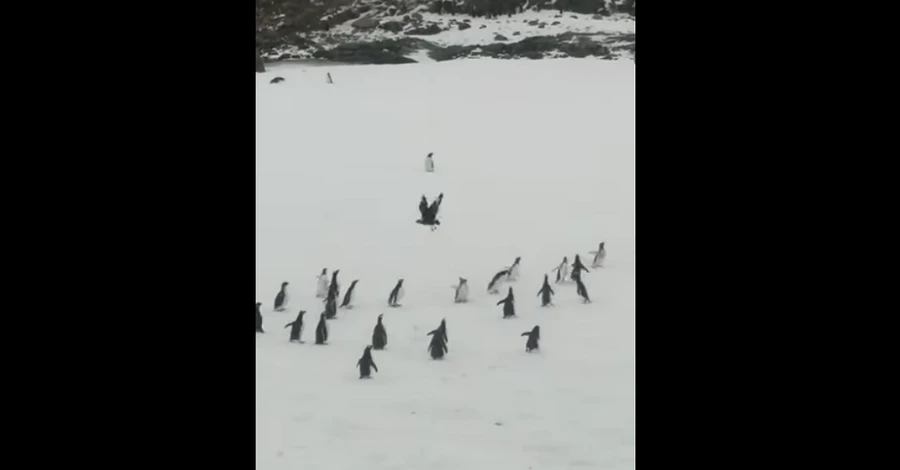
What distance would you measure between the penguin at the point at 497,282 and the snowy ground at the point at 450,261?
6cm

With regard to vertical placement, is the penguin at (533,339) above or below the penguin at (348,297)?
below

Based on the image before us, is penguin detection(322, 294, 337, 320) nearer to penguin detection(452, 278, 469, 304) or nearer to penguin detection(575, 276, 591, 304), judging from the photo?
penguin detection(452, 278, 469, 304)

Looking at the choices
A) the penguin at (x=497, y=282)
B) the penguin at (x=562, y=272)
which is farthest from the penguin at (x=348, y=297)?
the penguin at (x=562, y=272)

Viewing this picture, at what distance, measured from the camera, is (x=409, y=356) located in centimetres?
455

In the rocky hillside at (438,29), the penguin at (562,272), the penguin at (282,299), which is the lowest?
the penguin at (282,299)

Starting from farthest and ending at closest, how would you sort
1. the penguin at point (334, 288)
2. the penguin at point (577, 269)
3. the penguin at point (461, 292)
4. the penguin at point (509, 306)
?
the penguin at point (577, 269) → the penguin at point (461, 292) → the penguin at point (334, 288) → the penguin at point (509, 306)

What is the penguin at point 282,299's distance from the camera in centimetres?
513

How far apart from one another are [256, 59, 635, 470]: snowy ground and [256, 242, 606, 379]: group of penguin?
5 cm

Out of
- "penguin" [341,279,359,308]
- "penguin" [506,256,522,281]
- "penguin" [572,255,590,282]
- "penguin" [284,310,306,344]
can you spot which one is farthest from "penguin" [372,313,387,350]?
"penguin" [572,255,590,282]

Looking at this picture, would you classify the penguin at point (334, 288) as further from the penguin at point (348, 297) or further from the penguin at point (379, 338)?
the penguin at point (379, 338)

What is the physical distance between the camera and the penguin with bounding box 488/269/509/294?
17.9ft

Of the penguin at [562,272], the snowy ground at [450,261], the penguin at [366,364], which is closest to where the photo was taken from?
the snowy ground at [450,261]

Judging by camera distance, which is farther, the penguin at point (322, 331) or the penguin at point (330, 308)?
the penguin at point (330, 308)
